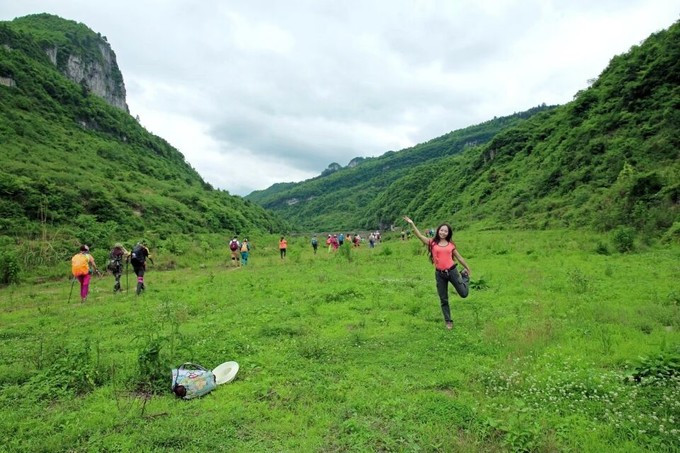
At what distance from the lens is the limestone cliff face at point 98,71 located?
112 metres

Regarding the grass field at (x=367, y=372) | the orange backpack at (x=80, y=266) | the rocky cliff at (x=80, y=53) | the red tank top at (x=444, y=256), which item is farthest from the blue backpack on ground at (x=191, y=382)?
the rocky cliff at (x=80, y=53)

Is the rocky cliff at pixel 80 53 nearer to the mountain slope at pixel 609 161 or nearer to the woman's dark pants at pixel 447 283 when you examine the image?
the mountain slope at pixel 609 161

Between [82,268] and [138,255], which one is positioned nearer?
[82,268]

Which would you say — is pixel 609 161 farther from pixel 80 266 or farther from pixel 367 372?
pixel 80 266

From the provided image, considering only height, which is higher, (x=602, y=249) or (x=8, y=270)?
(x=8, y=270)

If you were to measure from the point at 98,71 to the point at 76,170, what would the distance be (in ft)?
337

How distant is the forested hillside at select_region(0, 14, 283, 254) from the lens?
35.4m

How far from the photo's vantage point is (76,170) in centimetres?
5112

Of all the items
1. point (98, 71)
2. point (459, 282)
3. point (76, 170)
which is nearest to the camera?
point (459, 282)

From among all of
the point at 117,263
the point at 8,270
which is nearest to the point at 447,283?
the point at 117,263

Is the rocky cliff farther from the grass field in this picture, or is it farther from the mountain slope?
the grass field

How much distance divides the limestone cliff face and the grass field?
11410 centimetres

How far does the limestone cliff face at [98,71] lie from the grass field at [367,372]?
11410 centimetres

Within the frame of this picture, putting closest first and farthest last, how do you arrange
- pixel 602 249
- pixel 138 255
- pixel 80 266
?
pixel 80 266, pixel 138 255, pixel 602 249
